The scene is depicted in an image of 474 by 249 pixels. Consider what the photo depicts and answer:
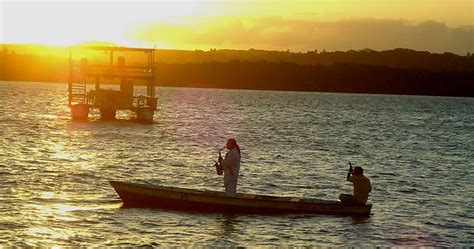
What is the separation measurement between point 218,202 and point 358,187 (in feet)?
14.9

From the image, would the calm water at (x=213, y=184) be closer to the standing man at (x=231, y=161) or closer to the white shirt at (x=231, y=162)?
the standing man at (x=231, y=161)

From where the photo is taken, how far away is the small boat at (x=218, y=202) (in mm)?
28484

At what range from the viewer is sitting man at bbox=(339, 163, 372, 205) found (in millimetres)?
28344

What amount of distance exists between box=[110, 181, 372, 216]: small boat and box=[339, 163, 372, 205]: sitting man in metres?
0.17

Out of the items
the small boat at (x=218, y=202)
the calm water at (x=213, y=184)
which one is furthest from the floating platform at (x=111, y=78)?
the small boat at (x=218, y=202)

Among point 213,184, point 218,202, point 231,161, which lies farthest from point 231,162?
point 213,184

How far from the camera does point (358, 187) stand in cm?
2855

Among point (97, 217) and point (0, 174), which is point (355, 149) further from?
point (97, 217)

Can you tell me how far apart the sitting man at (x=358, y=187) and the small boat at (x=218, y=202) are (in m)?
0.17

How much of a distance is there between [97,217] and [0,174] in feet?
42.9

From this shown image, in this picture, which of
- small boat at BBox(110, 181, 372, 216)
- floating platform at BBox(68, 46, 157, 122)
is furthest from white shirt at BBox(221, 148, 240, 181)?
floating platform at BBox(68, 46, 157, 122)

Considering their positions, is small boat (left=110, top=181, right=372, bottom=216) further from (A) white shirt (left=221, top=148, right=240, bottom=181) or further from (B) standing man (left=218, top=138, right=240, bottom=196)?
(A) white shirt (left=221, top=148, right=240, bottom=181)

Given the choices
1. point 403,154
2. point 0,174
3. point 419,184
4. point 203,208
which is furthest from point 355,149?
point 203,208

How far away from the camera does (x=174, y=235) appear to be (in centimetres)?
2522
